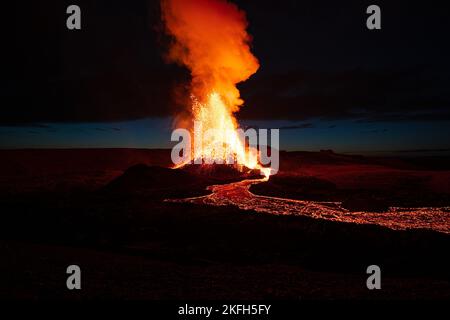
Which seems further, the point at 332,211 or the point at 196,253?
the point at 332,211

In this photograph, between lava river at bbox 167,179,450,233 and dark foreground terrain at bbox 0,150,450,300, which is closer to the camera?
dark foreground terrain at bbox 0,150,450,300

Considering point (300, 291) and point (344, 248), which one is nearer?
point (300, 291)

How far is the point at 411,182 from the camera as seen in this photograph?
30.7 m

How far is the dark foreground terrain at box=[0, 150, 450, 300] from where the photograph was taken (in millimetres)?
8250

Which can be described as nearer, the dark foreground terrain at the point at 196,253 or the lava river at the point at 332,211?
the dark foreground terrain at the point at 196,253

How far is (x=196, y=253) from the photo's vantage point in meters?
12.2

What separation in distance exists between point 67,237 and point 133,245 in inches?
104

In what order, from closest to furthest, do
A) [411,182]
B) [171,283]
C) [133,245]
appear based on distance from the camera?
[171,283]
[133,245]
[411,182]

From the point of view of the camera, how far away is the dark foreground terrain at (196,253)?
8.25m

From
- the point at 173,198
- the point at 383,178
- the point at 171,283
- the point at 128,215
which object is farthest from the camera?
the point at 383,178

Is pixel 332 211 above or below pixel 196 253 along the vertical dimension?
above
